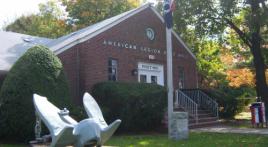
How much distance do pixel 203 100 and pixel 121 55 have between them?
5.59m

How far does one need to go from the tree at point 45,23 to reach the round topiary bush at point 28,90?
2477cm

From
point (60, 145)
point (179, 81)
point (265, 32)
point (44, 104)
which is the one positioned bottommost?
point (60, 145)

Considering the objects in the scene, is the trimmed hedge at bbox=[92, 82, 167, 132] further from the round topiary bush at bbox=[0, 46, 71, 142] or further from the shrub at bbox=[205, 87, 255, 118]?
the shrub at bbox=[205, 87, 255, 118]

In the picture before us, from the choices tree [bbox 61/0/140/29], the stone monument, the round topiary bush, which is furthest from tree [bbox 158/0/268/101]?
tree [bbox 61/0/140/29]

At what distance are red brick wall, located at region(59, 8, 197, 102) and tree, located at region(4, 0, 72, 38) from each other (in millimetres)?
17227

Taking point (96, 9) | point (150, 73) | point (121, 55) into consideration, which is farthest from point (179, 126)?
point (96, 9)

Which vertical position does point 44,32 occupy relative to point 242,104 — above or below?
above

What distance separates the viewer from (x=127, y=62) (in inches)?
829

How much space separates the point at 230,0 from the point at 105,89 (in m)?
8.66

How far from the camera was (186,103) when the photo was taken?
72.6 ft

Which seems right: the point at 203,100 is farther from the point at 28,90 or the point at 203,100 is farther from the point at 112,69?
the point at 28,90

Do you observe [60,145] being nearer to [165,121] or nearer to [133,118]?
[133,118]

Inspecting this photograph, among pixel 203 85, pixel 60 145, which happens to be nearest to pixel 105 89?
pixel 60 145

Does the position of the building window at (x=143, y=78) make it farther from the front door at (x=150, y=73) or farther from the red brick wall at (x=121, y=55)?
the red brick wall at (x=121, y=55)
